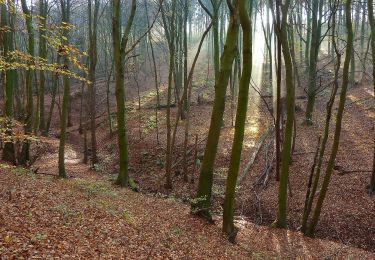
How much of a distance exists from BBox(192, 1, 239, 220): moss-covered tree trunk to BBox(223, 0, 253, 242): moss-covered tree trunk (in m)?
0.63

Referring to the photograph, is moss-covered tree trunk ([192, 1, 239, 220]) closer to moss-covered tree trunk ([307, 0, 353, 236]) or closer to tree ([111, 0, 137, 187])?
moss-covered tree trunk ([307, 0, 353, 236])

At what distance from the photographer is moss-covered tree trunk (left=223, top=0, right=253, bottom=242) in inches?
339

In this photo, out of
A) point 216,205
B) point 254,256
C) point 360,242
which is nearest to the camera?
point 254,256

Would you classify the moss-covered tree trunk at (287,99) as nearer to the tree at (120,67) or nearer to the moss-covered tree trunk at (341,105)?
the moss-covered tree trunk at (341,105)

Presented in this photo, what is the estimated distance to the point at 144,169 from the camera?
1950cm

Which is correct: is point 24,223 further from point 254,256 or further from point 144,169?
point 144,169

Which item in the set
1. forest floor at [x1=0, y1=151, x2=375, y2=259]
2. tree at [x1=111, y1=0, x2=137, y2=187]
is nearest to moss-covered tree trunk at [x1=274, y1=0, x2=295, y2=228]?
forest floor at [x1=0, y1=151, x2=375, y2=259]

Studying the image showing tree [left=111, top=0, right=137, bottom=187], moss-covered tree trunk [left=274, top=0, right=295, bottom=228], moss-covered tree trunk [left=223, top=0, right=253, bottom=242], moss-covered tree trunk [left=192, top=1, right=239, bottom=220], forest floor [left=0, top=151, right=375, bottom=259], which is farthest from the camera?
tree [left=111, top=0, right=137, bottom=187]

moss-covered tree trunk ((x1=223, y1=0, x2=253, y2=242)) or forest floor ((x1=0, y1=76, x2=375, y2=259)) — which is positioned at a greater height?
moss-covered tree trunk ((x1=223, y1=0, x2=253, y2=242))

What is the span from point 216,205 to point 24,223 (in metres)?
9.02

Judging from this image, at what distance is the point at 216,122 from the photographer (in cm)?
1013

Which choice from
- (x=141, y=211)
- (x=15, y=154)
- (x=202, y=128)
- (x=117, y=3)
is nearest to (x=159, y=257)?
(x=141, y=211)

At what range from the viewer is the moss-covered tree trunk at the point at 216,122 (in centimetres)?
953

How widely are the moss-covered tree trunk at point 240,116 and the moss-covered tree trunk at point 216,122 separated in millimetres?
631
